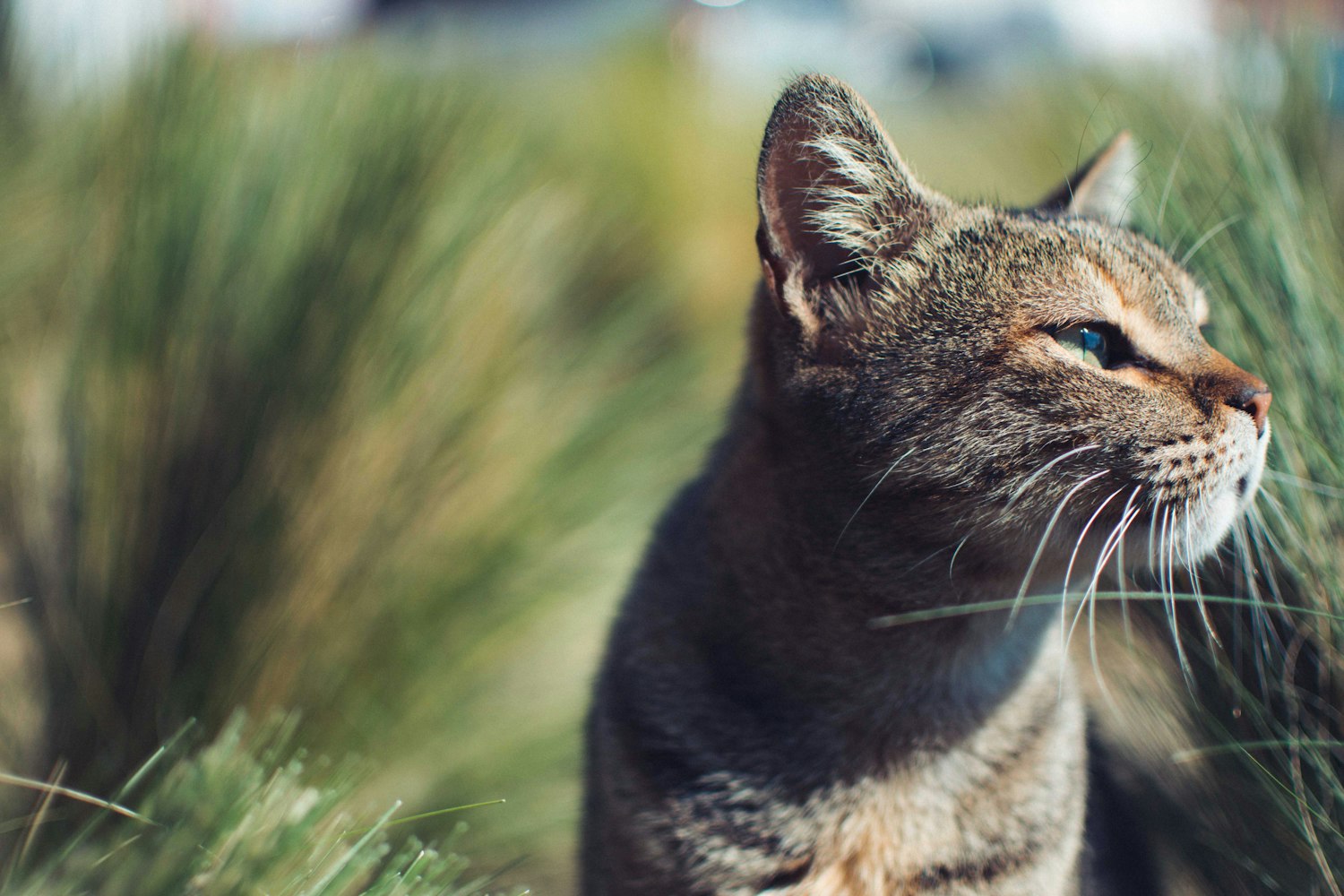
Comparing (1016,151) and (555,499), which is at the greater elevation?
(1016,151)

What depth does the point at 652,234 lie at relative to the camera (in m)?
2.88

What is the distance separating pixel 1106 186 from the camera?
4.59ft

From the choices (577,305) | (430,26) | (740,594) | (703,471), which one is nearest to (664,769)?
(740,594)

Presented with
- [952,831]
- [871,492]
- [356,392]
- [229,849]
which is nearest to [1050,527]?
[871,492]

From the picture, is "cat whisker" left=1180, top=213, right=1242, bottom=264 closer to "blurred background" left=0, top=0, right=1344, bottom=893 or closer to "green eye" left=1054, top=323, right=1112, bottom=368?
"blurred background" left=0, top=0, right=1344, bottom=893

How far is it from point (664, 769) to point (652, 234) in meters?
1.96

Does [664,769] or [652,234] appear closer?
[664,769]

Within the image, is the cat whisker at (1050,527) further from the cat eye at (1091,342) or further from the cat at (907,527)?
the cat eye at (1091,342)

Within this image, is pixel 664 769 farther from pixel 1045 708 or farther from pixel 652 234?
pixel 652 234

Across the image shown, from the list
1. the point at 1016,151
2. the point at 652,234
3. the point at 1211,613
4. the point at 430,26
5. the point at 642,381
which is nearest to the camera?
the point at 1211,613

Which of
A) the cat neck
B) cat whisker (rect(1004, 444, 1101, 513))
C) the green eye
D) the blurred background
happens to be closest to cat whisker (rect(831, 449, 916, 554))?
the cat neck

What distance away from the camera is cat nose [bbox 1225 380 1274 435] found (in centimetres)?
100

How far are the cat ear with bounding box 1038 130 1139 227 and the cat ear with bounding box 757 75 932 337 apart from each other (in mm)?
251

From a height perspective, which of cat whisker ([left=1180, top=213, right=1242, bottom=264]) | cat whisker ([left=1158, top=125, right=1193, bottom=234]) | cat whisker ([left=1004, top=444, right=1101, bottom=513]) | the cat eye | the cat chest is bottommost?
the cat chest
